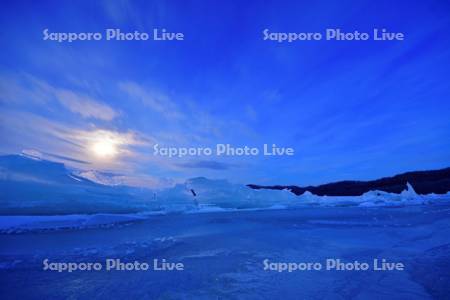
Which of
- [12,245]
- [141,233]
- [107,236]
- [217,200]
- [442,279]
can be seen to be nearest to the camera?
[442,279]

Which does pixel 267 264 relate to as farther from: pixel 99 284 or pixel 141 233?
pixel 141 233

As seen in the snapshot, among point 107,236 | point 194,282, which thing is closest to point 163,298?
point 194,282

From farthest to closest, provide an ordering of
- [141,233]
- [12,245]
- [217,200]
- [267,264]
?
[217,200]
[141,233]
[12,245]
[267,264]

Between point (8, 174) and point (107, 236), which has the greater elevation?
point (8, 174)

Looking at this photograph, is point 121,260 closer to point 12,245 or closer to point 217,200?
point 12,245

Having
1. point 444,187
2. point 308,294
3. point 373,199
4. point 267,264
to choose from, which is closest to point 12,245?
point 267,264

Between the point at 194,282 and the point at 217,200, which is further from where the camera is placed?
the point at 217,200
